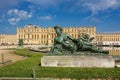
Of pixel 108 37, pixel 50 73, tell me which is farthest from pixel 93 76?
pixel 108 37

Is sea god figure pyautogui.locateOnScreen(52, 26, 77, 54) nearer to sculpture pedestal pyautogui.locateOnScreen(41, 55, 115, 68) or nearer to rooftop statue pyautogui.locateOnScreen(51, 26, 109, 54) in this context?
rooftop statue pyautogui.locateOnScreen(51, 26, 109, 54)

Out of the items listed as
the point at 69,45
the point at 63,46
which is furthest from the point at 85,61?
the point at 63,46

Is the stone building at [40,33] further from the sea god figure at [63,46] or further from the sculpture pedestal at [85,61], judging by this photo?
the sculpture pedestal at [85,61]

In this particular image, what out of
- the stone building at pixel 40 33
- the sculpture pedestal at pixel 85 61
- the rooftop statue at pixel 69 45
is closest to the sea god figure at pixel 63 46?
the rooftop statue at pixel 69 45

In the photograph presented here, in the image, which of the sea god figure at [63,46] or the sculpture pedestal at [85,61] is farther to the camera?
the sea god figure at [63,46]

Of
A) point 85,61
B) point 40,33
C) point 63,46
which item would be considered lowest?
point 85,61

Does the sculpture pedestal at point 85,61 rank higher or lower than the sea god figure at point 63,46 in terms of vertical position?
lower

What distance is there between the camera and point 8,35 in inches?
6324

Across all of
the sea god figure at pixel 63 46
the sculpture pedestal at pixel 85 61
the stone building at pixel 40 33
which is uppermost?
the stone building at pixel 40 33

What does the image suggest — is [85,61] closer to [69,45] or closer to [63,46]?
[69,45]

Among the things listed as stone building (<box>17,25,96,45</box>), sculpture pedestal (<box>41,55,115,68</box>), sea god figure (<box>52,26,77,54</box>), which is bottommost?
sculpture pedestal (<box>41,55,115,68</box>)

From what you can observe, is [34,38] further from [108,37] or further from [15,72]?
[15,72]

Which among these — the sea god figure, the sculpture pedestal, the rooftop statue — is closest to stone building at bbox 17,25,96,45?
the rooftop statue

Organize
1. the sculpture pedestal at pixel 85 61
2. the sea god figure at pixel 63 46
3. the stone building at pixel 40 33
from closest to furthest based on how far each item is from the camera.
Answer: the sculpture pedestal at pixel 85 61 < the sea god figure at pixel 63 46 < the stone building at pixel 40 33
